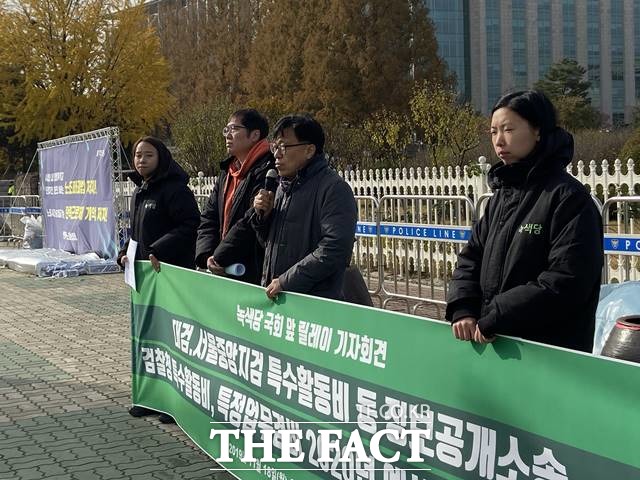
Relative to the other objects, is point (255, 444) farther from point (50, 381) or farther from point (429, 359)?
point (50, 381)

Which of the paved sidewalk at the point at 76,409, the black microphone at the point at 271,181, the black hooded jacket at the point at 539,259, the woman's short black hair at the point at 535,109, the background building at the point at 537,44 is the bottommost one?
the paved sidewalk at the point at 76,409

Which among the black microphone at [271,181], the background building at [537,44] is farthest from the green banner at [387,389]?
the background building at [537,44]

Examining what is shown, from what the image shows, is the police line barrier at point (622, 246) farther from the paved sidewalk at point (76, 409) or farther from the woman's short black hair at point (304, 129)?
the paved sidewalk at point (76, 409)

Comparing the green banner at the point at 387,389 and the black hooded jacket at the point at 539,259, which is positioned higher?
the black hooded jacket at the point at 539,259

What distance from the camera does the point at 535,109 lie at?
10.3ft

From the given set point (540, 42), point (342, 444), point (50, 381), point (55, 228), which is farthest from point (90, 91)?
point (540, 42)

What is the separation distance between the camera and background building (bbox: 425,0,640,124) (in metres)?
84.6

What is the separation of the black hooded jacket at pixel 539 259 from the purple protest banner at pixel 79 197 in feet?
40.5

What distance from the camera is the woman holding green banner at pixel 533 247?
2.93 meters

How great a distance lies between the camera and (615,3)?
304 feet

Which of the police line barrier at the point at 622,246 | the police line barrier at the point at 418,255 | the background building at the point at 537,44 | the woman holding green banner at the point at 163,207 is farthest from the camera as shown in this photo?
the background building at the point at 537,44

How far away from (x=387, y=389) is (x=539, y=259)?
0.72 meters

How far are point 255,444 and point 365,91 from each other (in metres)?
41.4

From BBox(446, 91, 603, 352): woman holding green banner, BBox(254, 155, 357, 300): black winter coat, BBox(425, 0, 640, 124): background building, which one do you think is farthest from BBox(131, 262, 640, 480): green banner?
BBox(425, 0, 640, 124): background building
